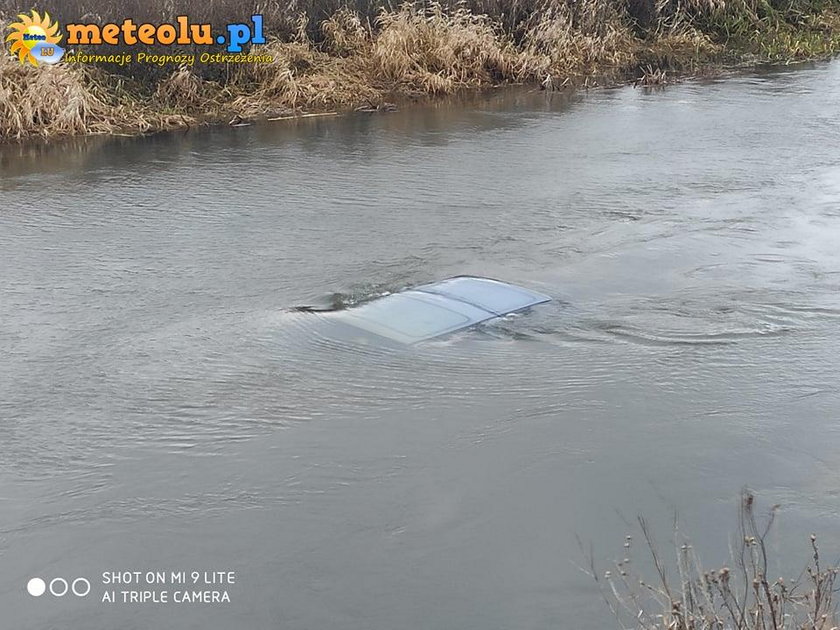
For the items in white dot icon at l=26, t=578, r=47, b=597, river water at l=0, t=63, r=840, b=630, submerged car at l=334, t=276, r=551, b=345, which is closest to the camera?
white dot icon at l=26, t=578, r=47, b=597

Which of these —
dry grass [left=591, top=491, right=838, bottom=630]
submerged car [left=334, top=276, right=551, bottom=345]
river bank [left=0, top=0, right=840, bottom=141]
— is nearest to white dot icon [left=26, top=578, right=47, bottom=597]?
dry grass [left=591, top=491, right=838, bottom=630]

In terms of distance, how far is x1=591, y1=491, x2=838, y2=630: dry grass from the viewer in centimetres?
328

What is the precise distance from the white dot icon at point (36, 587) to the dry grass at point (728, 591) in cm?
201

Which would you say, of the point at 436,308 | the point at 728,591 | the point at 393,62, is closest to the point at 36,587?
the point at 728,591

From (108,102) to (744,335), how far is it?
7.95 meters

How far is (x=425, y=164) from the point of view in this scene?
10.5 metres

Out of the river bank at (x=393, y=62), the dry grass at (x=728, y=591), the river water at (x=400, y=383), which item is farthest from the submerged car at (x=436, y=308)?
the river bank at (x=393, y=62)

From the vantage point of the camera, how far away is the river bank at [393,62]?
38.7 feet

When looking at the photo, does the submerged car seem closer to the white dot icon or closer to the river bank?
the white dot icon

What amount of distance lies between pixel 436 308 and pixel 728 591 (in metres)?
3.60

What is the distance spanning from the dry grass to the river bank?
28.8 feet

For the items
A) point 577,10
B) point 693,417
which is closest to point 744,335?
point 693,417

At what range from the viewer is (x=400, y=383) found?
589 cm

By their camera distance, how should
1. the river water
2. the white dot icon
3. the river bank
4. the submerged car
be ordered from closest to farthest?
the white dot icon
the river water
the submerged car
the river bank
